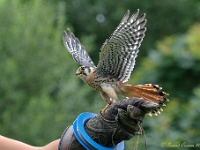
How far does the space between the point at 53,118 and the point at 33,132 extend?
1.01ft

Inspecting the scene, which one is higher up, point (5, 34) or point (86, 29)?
point (5, 34)

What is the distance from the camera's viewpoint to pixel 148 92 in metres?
3.96

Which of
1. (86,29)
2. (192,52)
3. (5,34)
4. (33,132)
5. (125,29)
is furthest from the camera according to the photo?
(86,29)

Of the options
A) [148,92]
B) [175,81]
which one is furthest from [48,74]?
[148,92]

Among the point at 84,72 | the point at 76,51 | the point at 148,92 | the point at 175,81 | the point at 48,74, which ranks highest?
the point at 76,51

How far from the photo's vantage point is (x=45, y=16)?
345 inches

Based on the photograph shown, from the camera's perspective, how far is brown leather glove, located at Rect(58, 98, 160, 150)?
131 inches

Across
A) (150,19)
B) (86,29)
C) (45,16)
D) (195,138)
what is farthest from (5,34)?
(150,19)

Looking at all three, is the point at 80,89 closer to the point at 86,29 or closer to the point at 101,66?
the point at 101,66

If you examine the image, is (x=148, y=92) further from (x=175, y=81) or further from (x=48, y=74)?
(x=48, y=74)

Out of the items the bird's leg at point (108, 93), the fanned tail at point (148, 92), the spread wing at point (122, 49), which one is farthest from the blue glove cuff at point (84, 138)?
the spread wing at point (122, 49)

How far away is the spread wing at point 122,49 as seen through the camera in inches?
174

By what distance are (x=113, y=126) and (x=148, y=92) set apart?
20.3 inches

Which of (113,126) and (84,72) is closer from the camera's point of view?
(113,126)
